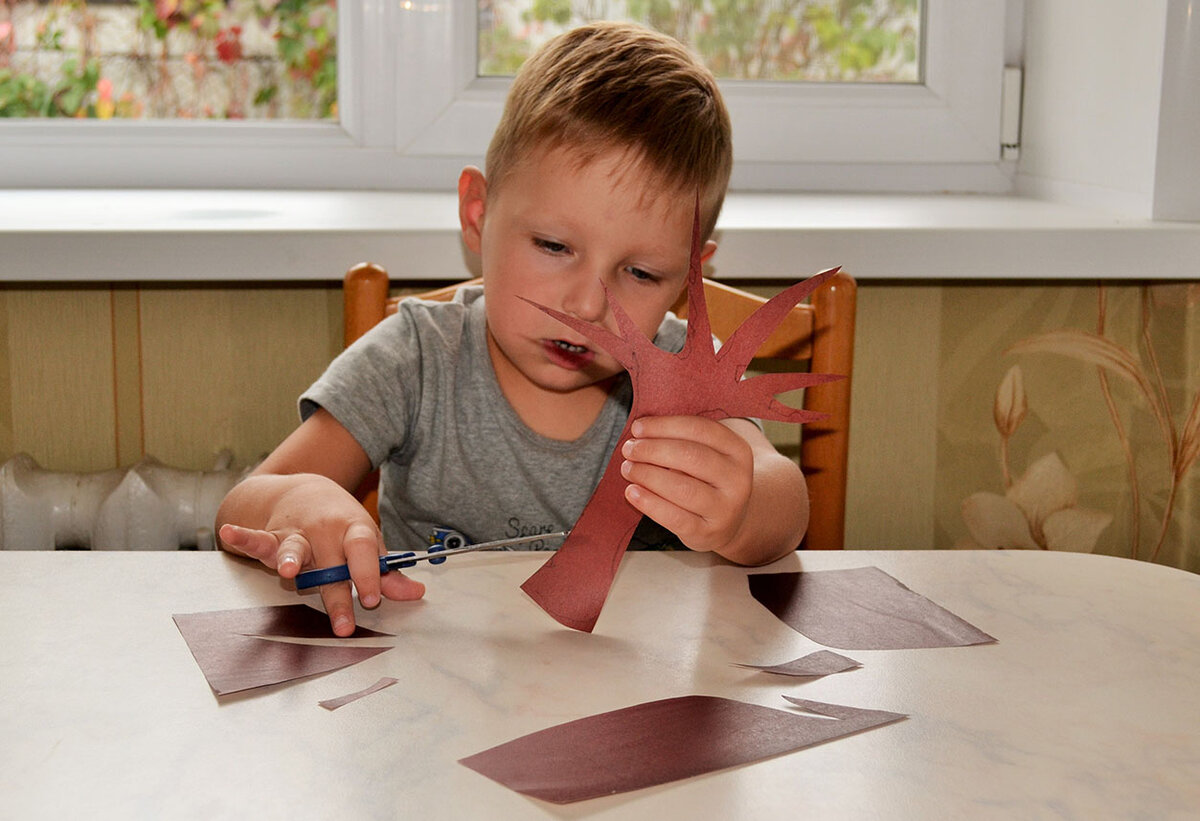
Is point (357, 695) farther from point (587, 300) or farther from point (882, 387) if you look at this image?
point (882, 387)

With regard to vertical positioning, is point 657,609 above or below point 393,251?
below

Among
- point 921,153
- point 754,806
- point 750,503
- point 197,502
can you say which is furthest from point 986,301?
point 754,806

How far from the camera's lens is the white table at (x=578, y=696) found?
445mm

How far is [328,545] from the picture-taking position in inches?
27.6

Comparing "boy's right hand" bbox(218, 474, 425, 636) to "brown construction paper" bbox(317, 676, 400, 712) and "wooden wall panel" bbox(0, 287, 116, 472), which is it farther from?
"wooden wall panel" bbox(0, 287, 116, 472)

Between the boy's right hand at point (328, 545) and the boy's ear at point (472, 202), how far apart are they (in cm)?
37

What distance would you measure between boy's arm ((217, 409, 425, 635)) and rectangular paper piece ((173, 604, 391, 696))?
0.02 m

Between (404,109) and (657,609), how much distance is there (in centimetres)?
112

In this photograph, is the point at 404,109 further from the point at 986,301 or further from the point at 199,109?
the point at 986,301

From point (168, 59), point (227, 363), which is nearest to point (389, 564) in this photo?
point (227, 363)

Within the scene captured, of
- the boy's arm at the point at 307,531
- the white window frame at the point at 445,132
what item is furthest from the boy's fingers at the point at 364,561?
the white window frame at the point at 445,132

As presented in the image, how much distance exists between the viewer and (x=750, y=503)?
0.69 m

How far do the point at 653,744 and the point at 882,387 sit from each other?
3.20 feet

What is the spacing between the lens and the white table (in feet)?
1.46
